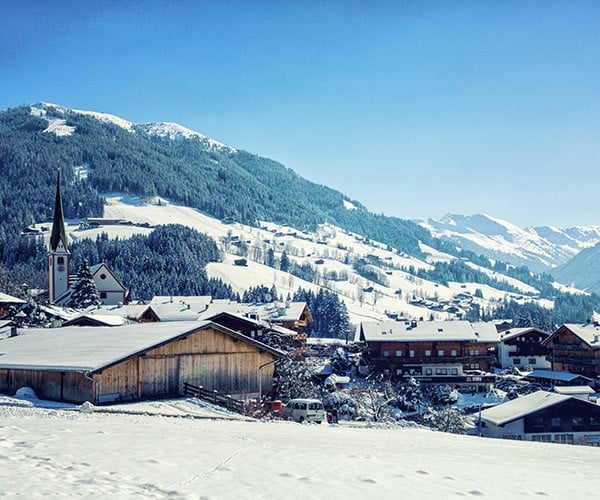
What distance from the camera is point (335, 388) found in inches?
2630

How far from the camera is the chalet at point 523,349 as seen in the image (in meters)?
102

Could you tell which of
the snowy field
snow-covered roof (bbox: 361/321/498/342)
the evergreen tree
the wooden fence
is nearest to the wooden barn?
the wooden fence

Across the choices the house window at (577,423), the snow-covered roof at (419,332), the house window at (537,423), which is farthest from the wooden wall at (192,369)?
the snow-covered roof at (419,332)

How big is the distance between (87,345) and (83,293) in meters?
59.9

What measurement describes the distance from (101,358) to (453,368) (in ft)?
202

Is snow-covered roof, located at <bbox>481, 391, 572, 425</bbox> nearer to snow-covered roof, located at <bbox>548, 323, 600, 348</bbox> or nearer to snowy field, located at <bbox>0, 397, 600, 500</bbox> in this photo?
snowy field, located at <bbox>0, 397, 600, 500</bbox>

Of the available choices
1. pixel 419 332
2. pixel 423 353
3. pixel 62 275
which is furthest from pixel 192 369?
pixel 62 275

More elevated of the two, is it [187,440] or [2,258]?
[2,258]

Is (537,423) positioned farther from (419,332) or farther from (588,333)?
(588,333)

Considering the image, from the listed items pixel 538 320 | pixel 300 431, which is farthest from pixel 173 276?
pixel 300 431

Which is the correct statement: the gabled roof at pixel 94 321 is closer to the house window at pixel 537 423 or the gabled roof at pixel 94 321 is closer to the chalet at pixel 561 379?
the house window at pixel 537 423

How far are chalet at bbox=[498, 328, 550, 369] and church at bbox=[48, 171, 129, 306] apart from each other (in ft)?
214

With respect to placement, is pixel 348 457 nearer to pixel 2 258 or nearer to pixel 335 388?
pixel 335 388

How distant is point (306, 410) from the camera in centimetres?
3641
